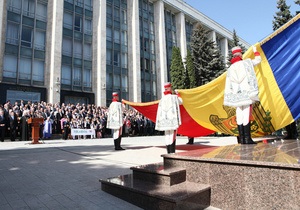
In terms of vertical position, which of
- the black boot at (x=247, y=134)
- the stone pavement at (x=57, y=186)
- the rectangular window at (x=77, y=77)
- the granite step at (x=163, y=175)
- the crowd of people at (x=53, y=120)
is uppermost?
A: the rectangular window at (x=77, y=77)

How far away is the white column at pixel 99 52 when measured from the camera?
26.9m

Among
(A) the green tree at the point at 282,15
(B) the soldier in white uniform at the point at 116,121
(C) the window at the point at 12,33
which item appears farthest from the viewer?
(C) the window at the point at 12,33

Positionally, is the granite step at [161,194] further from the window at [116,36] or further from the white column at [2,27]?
the window at [116,36]

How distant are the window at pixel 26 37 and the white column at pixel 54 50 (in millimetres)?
1723

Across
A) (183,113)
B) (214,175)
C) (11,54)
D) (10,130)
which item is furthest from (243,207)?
(11,54)

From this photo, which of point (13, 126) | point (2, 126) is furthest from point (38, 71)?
point (2, 126)

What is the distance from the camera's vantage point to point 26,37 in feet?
75.2

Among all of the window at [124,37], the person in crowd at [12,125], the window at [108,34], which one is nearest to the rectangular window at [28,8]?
the window at [108,34]

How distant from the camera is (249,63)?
5.18m

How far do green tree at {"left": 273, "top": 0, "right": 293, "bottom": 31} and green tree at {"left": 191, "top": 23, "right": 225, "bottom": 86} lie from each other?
9315 mm

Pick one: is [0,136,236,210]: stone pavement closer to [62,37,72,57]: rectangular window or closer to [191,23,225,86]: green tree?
[62,37,72,57]: rectangular window

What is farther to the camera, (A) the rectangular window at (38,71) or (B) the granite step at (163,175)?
(A) the rectangular window at (38,71)

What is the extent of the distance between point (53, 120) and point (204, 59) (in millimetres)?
20560

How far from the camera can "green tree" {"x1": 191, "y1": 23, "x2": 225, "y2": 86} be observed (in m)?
29.0
